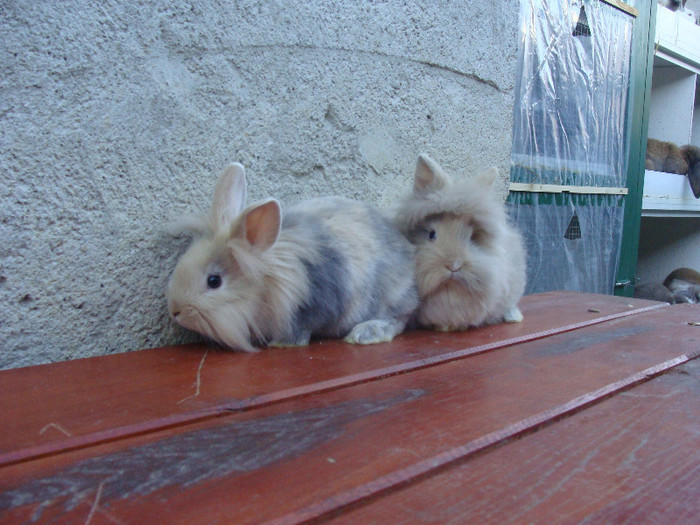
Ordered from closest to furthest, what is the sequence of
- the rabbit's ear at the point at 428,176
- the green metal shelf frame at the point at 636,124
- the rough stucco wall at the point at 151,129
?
the rough stucco wall at the point at 151,129 < the rabbit's ear at the point at 428,176 < the green metal shelf frame at the point at 636,124

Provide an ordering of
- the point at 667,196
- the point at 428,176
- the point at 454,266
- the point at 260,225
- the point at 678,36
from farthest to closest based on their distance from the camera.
→ the point at 667,196 → the point at 678,36 → the point at 428,176 → the point at 454,266 → the point at 260,225

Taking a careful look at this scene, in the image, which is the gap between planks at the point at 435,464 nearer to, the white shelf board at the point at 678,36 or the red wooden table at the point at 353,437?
the red wooden table at the point at 353,437

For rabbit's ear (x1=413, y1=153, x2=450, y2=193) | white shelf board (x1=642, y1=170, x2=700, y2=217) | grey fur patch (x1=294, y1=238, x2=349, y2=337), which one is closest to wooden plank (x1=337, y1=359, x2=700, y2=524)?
grey fur patch (x1=294, y1=238, x2=349, y2=337)

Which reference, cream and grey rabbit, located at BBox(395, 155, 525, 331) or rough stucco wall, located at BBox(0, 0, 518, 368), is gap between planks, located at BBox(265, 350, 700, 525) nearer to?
cream and grey rabbit, located at BBox(395, 155, 525, 331)

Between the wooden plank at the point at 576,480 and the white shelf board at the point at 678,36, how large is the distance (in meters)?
5.03

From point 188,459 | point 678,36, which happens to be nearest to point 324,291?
point 188,459

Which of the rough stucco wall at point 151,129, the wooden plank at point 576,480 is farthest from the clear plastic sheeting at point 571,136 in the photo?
the wooden plank at point 576,480

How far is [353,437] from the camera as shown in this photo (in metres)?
1.07

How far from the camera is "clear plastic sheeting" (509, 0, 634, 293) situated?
353cm

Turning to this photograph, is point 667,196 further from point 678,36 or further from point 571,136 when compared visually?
point 571,136

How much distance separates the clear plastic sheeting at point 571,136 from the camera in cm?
353

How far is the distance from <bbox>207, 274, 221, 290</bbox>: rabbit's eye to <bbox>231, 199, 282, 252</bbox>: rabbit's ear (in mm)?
127

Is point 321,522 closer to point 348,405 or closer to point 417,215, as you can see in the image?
point 348,405

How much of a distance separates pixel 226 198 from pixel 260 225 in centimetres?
17
